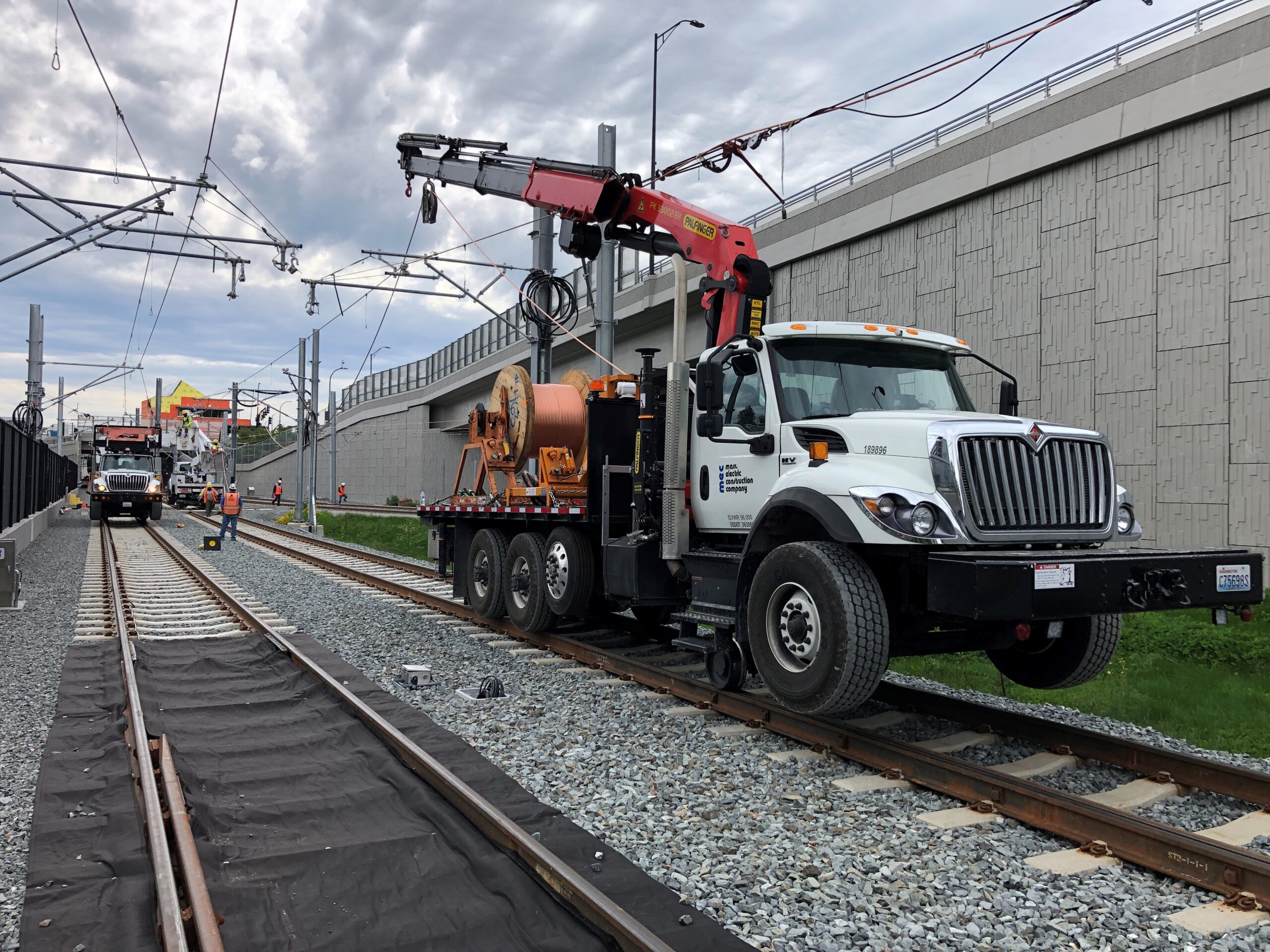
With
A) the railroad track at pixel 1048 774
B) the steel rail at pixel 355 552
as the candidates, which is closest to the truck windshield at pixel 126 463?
the steel rail at pixel 355 552

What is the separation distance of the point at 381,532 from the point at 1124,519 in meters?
25.9

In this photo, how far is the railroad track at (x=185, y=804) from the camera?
3.60 m

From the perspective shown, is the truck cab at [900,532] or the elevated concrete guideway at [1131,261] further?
the elevated concrete guideway at [1131,261]

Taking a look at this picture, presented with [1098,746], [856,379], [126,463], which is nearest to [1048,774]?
[1098,746]

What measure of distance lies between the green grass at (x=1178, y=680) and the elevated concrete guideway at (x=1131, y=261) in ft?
9.47

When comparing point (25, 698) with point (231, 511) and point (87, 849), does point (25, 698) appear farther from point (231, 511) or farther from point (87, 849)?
point (231, 511)

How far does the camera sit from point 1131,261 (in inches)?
531

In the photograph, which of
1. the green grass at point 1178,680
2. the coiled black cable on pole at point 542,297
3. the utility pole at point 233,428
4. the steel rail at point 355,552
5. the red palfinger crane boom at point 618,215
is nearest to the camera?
the green grass at point 1178,680

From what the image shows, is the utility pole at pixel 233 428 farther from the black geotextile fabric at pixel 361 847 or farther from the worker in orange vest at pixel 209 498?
the black geotextile fabric at pixel 361 847

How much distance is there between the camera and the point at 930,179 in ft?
55.4

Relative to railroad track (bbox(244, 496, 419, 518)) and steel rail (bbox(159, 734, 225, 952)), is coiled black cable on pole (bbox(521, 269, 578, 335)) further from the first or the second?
railroad track (bbox(244, 496, 419, 518))

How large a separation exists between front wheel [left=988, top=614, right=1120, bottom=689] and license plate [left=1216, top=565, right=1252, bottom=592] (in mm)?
649

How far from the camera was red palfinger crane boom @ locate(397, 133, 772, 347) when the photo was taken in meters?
8.63

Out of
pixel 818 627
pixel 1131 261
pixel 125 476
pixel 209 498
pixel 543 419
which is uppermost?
pixel 1131 261
